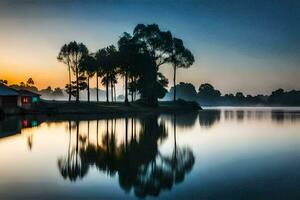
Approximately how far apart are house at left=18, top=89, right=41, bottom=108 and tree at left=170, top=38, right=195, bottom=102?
140 ft

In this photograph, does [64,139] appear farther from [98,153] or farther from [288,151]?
[288,151]

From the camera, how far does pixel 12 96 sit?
244 feet

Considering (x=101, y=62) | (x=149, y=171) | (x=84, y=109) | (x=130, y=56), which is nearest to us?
(x=149, y=171)

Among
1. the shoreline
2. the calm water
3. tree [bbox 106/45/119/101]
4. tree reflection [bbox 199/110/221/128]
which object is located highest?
tree [bbox 106/45/119/101]

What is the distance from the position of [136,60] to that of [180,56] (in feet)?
61.5

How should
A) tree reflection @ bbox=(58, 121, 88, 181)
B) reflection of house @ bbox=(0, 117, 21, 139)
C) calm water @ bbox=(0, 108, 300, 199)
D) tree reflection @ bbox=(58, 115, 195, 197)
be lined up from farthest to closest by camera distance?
reflection of house @ bbox=(0, 117, 21, 139) → tree reflection @ bbox=(58, 121, 88, 181) → tree reflection @ bbox=(58, 115, 195, 197) → calm water @ bbox=(0, 108, 300, 199)

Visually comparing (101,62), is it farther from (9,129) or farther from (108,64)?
(9,129)

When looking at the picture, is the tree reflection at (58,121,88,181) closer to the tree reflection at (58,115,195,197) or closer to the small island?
the tree reflection at (58,115,195,197)

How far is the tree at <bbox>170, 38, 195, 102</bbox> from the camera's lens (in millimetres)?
105875

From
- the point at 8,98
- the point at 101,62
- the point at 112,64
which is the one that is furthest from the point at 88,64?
the point at 8,98

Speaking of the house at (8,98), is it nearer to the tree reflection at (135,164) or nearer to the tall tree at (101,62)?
the tall tree at (101,62)

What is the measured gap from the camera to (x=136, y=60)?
310 feet

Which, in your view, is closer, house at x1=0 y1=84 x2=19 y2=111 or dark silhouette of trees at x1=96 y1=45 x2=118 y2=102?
house at x1=0 y1=84 x2=19 y2=111

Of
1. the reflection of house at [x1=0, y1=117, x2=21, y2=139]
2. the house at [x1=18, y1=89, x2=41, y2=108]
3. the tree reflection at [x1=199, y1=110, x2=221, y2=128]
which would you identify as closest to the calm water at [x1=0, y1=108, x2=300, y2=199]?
the reflection of house at [x1=0, y1=117, x2=21, y2=139]
